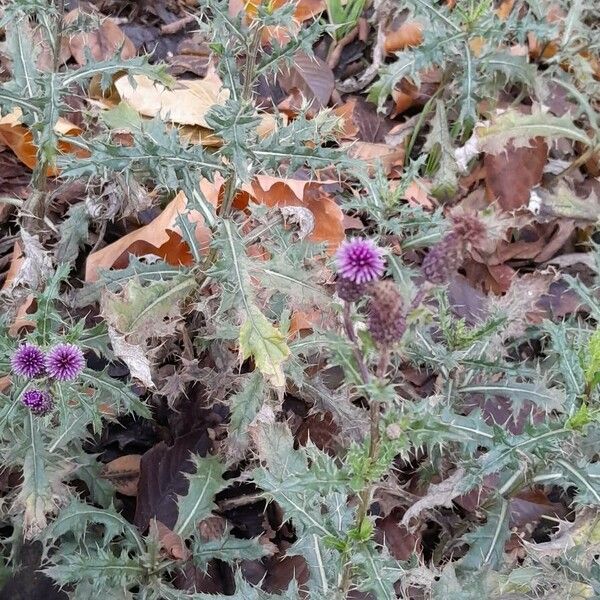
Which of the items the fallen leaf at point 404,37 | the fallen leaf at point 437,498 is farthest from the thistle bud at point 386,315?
the fallen leaf at point 404,37

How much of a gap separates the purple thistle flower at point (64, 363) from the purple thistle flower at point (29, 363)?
0.02 meters

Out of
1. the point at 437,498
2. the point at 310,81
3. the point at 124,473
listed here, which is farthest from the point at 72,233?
the point at 437,498

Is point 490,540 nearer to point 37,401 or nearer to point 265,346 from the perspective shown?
point 265,346

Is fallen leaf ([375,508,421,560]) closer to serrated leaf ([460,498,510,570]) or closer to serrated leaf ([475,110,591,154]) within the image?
serrated leaf ([460,498,510,570])

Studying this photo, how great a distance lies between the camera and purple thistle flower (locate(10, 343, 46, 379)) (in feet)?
5.34

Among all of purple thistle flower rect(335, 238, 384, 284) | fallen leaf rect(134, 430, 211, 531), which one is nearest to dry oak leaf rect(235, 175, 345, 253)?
fallen leaf rect(134, 430, 211, 531)

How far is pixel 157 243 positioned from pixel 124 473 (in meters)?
0.72

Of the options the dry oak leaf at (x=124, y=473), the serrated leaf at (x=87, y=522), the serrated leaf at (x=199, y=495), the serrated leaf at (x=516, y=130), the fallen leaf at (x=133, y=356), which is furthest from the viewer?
the serrated leaf at (x=516, y=130)

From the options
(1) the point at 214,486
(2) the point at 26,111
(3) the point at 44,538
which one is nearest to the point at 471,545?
(1) the point at 214,486

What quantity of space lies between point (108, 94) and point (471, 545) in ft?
6.67

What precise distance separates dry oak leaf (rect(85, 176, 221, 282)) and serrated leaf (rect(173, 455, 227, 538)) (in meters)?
0.67

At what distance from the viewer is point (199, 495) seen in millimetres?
1997

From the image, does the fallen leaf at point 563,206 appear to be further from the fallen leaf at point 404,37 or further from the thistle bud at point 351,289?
the thistle bud at point 351,289

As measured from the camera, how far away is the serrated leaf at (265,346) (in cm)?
170
